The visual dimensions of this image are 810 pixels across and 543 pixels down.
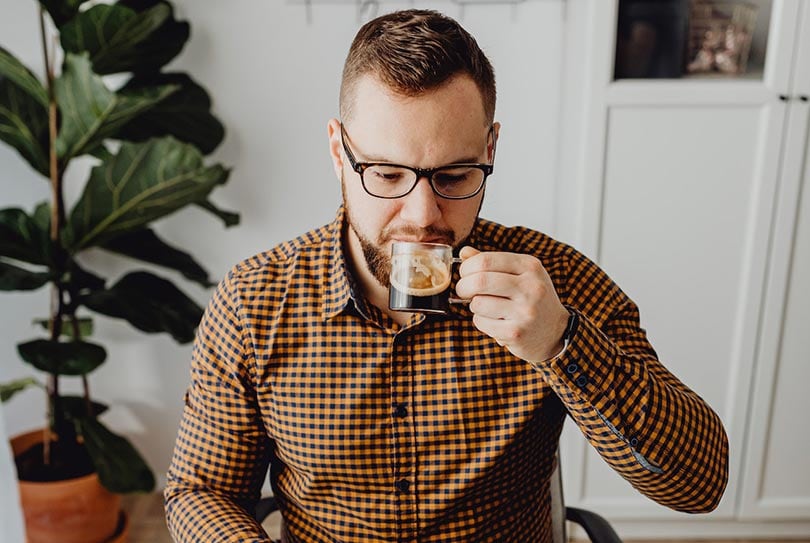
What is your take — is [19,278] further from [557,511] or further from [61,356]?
[557,511]

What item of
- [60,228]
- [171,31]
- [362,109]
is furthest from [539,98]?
[60,228]

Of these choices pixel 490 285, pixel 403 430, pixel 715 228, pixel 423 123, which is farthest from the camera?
pixel 715 228

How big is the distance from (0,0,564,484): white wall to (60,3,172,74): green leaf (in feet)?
0.88

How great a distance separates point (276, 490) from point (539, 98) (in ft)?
4.56

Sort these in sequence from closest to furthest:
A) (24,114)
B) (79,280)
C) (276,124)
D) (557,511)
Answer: (557,511) < (24,114) < (79,280) < (276,124)

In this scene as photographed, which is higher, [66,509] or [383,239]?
[383,239]

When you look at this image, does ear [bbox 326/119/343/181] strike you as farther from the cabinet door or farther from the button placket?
the cabinet door

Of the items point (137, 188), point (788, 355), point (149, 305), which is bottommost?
point (788, 355)

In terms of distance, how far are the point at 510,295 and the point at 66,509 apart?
5.33 ft

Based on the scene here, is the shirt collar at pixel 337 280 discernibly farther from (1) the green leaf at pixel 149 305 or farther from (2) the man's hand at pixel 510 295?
(1) the green leaf at pixel 149 305

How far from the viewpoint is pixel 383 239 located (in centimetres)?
113

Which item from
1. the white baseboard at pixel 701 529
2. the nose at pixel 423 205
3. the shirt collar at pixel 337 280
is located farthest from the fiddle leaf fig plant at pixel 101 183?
the white baseboard at pixel 701 529

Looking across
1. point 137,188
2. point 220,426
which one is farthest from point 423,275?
point 137,188

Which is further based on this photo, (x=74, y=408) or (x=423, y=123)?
(x=74, y=408)
